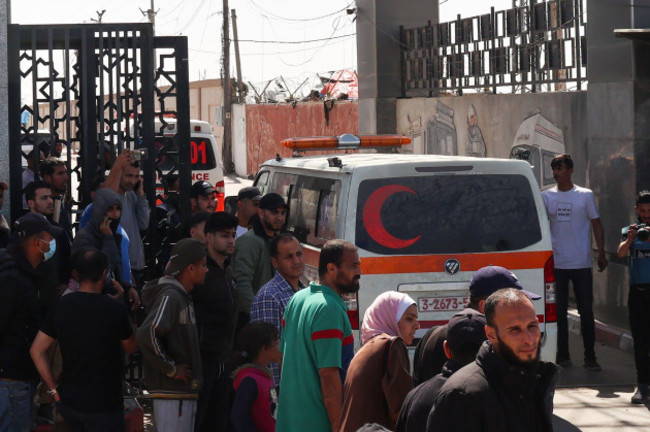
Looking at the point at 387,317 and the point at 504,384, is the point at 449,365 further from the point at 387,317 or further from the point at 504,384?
the point at 387,317

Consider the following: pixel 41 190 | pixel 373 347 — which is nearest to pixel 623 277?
pixel 41 190

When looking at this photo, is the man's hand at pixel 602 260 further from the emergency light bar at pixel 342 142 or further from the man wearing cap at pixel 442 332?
the man wearing cap at pixel 442 332

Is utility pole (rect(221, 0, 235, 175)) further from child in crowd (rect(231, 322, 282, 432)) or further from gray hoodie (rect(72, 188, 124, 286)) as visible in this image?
child in crowd (rect(231, 322, 282, 432))

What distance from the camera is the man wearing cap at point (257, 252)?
7621 millimetres

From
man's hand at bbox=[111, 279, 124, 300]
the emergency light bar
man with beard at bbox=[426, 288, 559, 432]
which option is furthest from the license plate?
man with beard at bbox=[426, 288, 559, 432]

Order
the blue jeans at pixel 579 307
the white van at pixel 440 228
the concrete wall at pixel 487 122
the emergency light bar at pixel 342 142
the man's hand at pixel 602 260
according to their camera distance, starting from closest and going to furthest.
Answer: the white van at pixel 440 228
the blue jeans at pixel 579 307
the man's hand at pixel 602 260
the emergency light bar at pixel 342 142
the concrete wall at pixel 487 122

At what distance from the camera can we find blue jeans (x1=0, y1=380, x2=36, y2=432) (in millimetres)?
5953

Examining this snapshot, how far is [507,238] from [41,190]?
3277 millimetres

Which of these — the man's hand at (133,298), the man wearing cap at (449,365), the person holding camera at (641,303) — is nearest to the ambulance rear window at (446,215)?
the person holding camera at (641,303)

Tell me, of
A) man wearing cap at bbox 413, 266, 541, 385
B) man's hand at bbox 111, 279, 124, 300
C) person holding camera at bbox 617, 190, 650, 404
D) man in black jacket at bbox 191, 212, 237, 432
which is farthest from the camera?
person holding camera at bbox 617, 190, 650, 404

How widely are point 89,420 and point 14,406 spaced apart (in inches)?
21.0

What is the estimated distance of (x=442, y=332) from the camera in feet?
15.6

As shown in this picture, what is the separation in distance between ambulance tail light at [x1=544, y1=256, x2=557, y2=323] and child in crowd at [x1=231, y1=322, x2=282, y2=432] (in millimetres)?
2898

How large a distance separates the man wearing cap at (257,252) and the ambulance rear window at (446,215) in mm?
601
